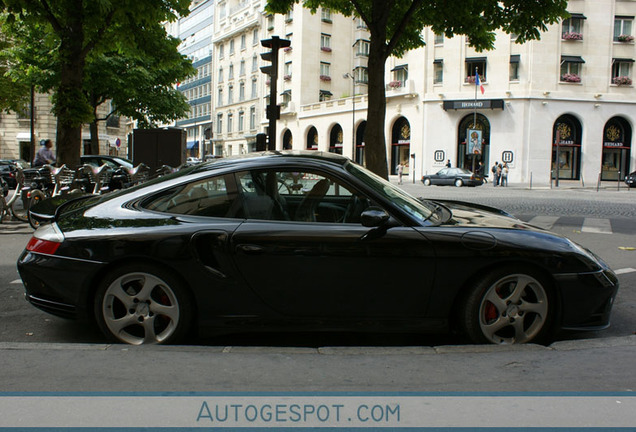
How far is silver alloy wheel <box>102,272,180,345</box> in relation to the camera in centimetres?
377

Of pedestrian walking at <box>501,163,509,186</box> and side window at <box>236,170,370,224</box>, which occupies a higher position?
pedestrian walking at <box>501,163,509,186</box>

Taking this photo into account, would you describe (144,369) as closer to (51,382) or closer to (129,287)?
(51,382)

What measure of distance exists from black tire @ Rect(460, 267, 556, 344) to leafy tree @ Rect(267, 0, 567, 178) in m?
9.76

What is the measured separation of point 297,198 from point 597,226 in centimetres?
923

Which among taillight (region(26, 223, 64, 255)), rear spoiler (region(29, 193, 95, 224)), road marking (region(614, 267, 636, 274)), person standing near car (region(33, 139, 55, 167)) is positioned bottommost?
road marking (region(614, 267, 636, 274))

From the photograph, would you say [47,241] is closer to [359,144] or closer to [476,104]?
[476,104]

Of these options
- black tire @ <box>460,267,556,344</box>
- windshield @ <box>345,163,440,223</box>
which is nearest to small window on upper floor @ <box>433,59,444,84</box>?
windshield @ <box>345,163,440,223</box>

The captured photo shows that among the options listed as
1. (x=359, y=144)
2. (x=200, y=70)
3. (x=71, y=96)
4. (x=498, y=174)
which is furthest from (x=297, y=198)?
(x=200, y=70)

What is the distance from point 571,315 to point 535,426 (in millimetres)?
1441

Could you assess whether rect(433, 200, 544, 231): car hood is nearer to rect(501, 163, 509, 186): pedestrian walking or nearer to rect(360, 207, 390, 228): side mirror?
rect(360, 207, 390, 228): side mirror

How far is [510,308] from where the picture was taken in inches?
149

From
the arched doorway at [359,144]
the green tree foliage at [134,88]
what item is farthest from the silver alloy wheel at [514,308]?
the arched doorway at [359,144]

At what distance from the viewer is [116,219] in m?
3.89

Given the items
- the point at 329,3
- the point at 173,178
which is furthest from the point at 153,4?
the point at 173,178
